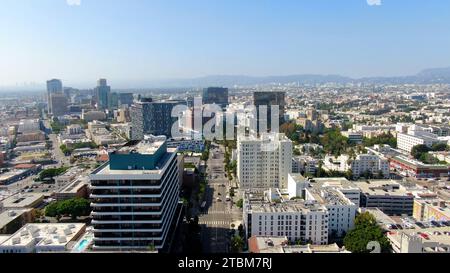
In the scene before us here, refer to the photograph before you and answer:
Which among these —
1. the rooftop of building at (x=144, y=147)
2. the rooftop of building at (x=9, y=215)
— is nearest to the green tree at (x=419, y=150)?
the rooftop of building at (x=144, y=147)

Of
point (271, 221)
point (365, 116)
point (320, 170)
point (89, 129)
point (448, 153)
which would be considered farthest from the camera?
point (365, 116)

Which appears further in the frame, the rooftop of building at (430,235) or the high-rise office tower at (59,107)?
the high-rise office tower at (59,107)

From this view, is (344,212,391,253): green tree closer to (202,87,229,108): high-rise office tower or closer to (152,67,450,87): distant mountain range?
(152,67,450,87): distant mountain range

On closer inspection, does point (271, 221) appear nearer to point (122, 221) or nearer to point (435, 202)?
point (122, 221)

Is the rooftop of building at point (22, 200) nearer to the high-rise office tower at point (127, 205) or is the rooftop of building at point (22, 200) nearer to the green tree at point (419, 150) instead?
the high-rise office tower at point (127, 205)

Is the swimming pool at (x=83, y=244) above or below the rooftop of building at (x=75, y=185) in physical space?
above
